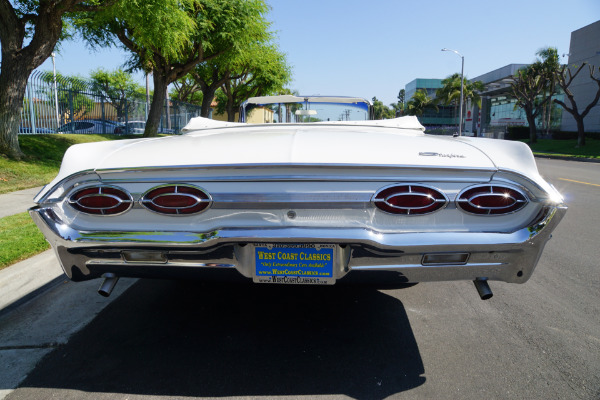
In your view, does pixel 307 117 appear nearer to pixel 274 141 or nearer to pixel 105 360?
pixel 274 141

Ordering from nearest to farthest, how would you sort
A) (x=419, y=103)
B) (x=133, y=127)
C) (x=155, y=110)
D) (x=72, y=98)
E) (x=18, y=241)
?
(x=18, y=241) < (x=72, y=98) < (x=155, y=110) < (x=133, y=127) < (x=419, y=103)

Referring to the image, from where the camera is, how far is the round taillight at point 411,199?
91.4 inches

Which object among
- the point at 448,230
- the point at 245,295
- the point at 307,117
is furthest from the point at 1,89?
the point at 448,230

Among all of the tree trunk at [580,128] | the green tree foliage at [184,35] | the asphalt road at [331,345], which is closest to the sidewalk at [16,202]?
the asphalt road at [331,345]

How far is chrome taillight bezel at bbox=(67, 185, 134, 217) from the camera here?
7.81ft

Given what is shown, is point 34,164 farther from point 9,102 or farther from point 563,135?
point 563,135

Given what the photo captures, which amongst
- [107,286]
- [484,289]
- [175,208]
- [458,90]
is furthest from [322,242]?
[458,90]

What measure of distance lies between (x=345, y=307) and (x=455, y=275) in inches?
46.5

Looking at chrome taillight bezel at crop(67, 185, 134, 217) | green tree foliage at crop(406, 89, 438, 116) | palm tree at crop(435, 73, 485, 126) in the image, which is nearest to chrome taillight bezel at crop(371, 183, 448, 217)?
chrome taillight bezel at crop(67, 185, 134, 217)

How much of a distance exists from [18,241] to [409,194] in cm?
390

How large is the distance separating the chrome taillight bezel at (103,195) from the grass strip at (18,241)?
183cm

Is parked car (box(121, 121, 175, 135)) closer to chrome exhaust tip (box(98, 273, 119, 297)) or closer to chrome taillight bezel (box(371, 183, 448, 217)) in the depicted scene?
Result: chrome exhaust tip (box(98, 273, 119, 297))

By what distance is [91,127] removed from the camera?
18547mm

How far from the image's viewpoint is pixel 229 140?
9.06ft
